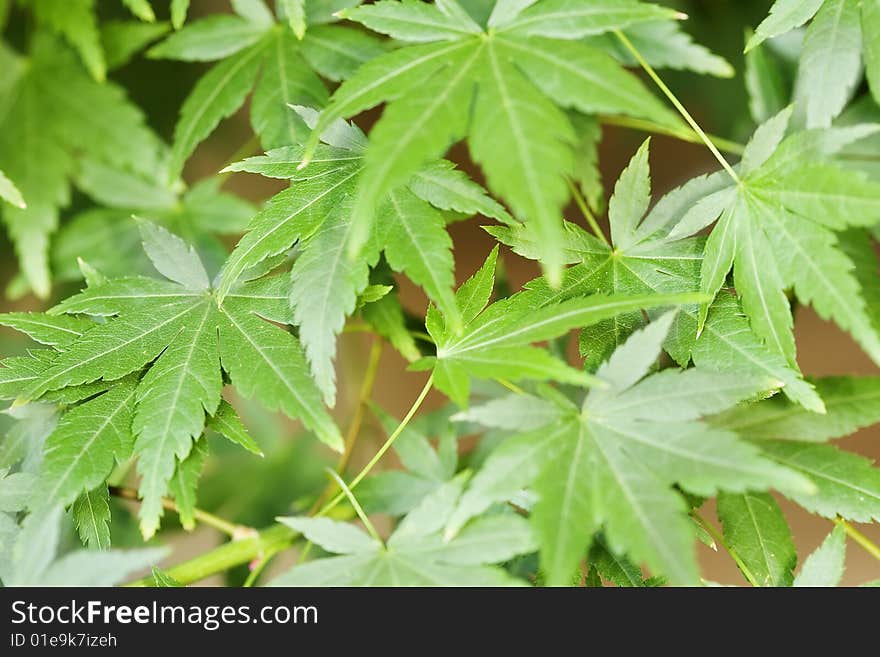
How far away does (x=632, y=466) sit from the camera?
58 cm

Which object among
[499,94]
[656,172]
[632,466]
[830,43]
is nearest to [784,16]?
[830,43]

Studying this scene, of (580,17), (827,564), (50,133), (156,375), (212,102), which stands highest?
(50,133)

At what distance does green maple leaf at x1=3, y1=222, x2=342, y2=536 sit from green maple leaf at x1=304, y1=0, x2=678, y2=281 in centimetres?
16

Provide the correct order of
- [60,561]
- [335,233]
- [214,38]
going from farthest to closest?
[214,38]
[335,233]
[60,561]

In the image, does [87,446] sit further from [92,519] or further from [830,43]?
[830,43]

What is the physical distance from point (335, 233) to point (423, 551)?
0.27m

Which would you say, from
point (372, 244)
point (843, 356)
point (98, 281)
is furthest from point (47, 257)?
point (843, 356)

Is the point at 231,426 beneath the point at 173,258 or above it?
beneath

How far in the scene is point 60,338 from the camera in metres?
0.73

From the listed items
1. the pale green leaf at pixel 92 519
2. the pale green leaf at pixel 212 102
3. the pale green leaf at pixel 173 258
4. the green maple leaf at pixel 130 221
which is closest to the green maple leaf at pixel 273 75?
Result: the pale green leaf at pixel 212 102

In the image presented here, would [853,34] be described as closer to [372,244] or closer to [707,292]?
[707,292]

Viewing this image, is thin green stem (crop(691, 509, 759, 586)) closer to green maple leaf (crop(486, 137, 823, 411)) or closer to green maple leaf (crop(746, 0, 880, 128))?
green maple leaf (crop(486, 137, 823, 411))

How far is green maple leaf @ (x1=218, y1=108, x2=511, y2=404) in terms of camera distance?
0.64 meters
